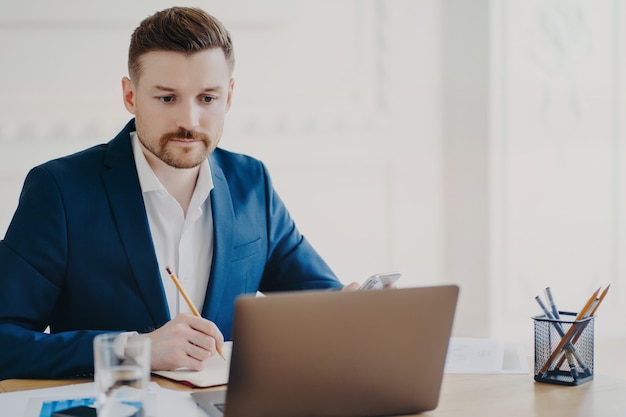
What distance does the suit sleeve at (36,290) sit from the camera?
1635 millimetres

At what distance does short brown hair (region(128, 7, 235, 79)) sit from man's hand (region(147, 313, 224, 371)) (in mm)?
665

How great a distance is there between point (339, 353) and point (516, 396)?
0.39 metres

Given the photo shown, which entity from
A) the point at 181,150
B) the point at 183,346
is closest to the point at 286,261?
the point at 181,150

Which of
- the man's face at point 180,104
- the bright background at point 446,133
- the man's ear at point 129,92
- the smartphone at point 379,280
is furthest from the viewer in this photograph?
the bright background at point 446,133

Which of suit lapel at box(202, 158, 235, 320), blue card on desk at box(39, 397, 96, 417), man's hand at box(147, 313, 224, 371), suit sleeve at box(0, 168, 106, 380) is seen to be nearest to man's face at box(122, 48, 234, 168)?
suit lapel at box(202, 158, 235, 320)

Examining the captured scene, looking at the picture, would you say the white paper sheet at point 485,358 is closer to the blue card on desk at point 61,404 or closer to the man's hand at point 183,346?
the man's hand at point 183,346

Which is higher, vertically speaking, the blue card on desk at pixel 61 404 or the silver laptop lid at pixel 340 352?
the silver laptop lid at pixel 340 352

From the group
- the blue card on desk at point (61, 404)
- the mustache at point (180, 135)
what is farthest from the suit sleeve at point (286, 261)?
the blue card on desk at point (61, 404)

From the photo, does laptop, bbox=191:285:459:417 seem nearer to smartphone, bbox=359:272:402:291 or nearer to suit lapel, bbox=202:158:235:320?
smartphone, bbox=359:272:402:291

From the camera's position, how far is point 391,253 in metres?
3.85

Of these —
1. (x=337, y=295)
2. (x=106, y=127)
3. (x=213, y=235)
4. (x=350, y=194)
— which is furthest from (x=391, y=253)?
(x=337, y=295)

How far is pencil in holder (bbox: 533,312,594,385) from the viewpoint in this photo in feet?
5.21

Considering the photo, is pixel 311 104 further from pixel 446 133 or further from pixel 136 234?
pixel 136 234

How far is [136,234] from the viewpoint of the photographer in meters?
1.92
